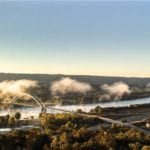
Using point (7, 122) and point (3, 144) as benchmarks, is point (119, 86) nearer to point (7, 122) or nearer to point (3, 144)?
point (7, 122)

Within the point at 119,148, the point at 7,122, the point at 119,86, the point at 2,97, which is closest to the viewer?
the point at 119,148

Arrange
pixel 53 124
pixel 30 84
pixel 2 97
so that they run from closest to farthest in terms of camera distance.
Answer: pixel 53 124, pixel 2 97, pixel 30 84

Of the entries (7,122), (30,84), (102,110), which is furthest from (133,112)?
(30,84)

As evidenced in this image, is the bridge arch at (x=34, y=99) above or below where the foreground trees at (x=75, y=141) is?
above

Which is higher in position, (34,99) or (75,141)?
(34,99)

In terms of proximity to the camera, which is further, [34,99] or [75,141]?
[34,99]

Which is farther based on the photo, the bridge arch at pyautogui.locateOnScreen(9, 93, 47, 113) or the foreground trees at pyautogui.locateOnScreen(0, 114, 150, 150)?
the bridge arch at pyautogui.locateOnScreen(9, 93, 47, 113)

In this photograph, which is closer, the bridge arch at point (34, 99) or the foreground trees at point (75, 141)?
the foreground trees at point (75, 141)

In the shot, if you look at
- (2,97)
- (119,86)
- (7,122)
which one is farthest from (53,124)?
(119,86)

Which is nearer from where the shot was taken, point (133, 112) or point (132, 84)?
point (133, 112)

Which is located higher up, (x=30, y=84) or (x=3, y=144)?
(x=30, y=84)

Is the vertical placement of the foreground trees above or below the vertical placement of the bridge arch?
below
